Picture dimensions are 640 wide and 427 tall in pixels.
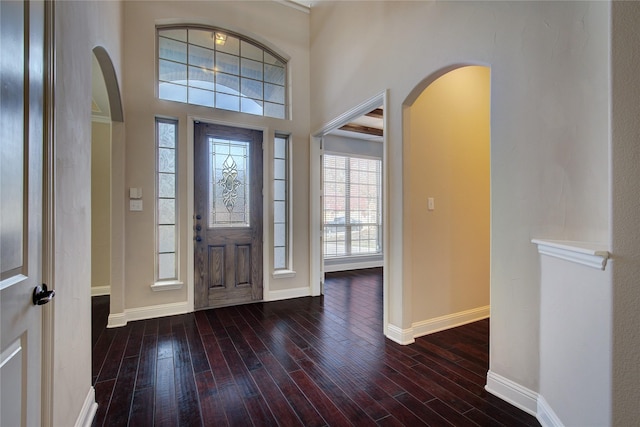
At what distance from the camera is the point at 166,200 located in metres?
3.37

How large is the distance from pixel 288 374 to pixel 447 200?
83.7 inches

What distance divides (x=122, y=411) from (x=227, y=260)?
80.5 inches

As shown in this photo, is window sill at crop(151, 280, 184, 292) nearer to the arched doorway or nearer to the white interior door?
the arched doorway

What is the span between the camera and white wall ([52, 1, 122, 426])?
1230 mm

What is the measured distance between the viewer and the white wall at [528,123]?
143 centimetres

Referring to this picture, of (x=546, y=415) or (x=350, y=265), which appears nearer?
(x=546, y=415)

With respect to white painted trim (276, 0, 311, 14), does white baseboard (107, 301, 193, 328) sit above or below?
below

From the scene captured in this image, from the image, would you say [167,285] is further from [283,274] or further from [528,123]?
[528,123]

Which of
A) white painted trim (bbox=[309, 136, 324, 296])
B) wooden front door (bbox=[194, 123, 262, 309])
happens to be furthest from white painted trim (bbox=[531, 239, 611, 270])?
wooden front door (bbox=[194, 123, 262, 309])

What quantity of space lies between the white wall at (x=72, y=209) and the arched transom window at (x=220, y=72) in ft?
5.77

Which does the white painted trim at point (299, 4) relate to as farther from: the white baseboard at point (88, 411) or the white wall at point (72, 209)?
the white baseboard at point (88, 411)

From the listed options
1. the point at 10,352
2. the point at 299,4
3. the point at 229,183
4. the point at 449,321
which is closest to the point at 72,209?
the point at 10,352

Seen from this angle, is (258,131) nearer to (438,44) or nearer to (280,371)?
(438,44)

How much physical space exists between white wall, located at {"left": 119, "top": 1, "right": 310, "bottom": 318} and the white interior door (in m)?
2.28
